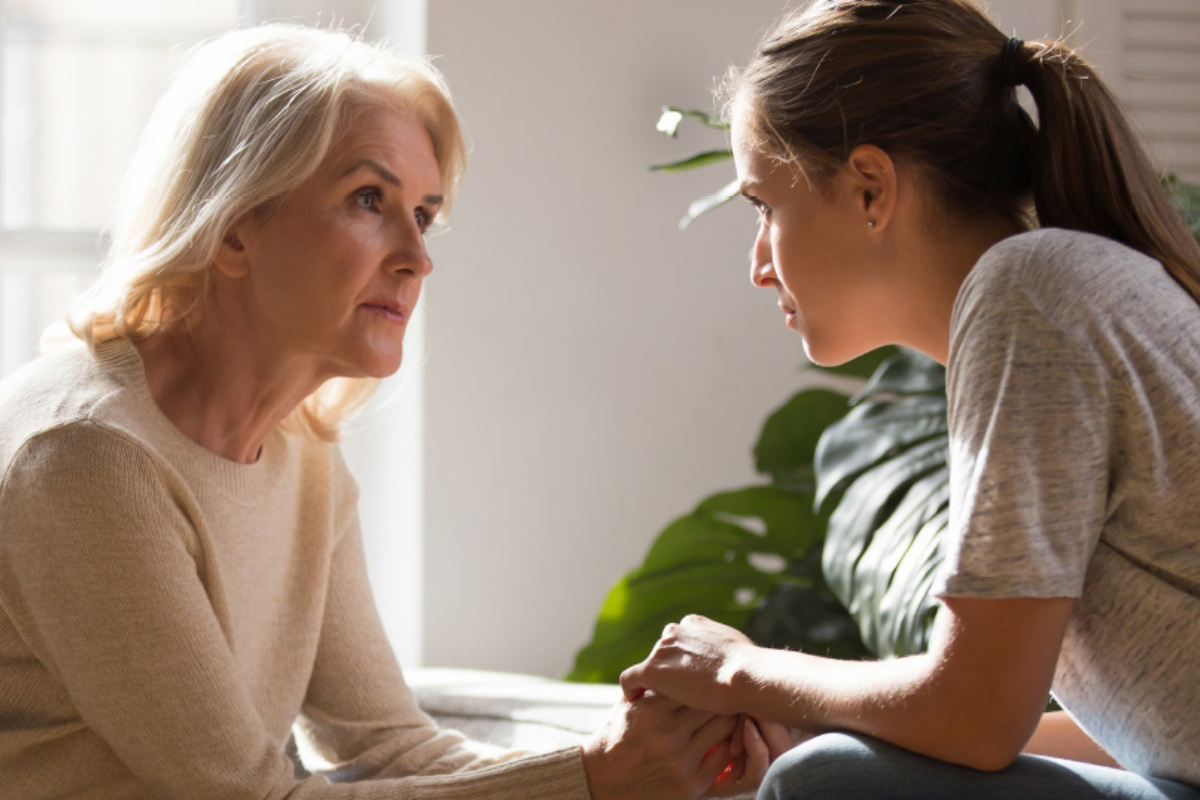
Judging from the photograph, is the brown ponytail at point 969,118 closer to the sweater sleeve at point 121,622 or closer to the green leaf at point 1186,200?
the green leaf at point 1186,200

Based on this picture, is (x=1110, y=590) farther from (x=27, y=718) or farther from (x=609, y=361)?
(x=609, y=361)

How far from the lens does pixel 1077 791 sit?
0.94 meters

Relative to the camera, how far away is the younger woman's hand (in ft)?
4.17

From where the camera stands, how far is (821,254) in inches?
47.5

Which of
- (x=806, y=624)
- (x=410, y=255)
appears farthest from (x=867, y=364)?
(x=410, y=255)

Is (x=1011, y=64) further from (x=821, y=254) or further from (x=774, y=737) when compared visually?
(x=774, y=737)

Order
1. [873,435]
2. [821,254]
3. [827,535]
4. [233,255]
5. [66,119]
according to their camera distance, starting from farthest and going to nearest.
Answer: [66,119]
[827,535]
[873,435]
[233,255]
[821,254]

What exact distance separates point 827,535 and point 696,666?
2.29 ft

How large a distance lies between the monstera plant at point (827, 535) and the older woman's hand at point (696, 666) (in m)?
0.38

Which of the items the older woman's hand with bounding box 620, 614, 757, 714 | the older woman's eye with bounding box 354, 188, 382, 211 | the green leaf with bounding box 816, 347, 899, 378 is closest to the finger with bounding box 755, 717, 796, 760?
the older woman's hand with bounding box 620, 614, 757, 714

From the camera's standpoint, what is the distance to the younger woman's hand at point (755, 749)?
1.27m

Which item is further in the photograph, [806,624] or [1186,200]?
[806,624]

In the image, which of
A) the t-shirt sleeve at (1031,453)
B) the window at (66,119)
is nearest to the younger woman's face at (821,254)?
the t-shirt sleeve at (1031,453)

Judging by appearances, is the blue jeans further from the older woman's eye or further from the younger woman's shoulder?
the older woman's eye
